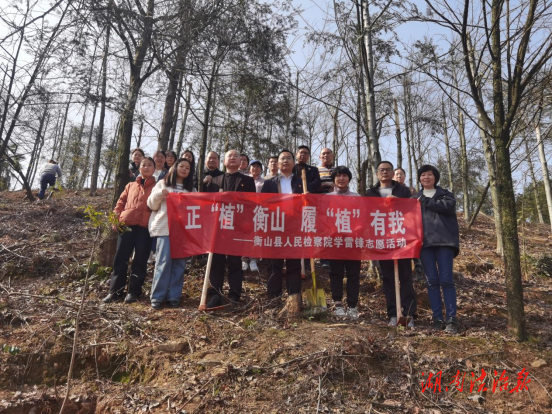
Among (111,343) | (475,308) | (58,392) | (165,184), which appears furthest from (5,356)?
(475,308)

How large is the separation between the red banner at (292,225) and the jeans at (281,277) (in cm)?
12

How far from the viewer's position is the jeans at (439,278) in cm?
447

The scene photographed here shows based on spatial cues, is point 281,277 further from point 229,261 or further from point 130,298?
point 130,298

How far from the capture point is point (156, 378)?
3436 mm

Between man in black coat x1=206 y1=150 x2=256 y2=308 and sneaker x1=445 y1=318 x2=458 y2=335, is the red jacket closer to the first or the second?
man in black coat x1=206 y1=150 x2=256 y2=308

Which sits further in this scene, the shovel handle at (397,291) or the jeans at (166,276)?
the jeans at (166,276)

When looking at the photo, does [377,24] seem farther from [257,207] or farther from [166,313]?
[166,313]

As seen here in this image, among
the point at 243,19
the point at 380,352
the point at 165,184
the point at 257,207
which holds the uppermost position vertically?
the point at 243,19

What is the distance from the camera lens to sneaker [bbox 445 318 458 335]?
4.32 meters

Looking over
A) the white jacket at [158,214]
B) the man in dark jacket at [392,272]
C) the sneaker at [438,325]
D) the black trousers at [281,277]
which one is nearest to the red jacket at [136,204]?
the white jacket at [158,214]

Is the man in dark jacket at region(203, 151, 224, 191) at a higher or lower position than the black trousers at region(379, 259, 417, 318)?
higher

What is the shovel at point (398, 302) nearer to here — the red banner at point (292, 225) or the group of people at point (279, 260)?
the group of people at point (279, 260)

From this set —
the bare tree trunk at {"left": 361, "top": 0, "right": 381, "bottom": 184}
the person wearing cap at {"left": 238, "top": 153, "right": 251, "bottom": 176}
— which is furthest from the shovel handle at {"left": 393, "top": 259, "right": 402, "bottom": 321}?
the person wearing cap at {"left": 238, "top": 153, "right": 251, "bottom": 176}

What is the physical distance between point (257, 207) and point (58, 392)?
10.8ft
